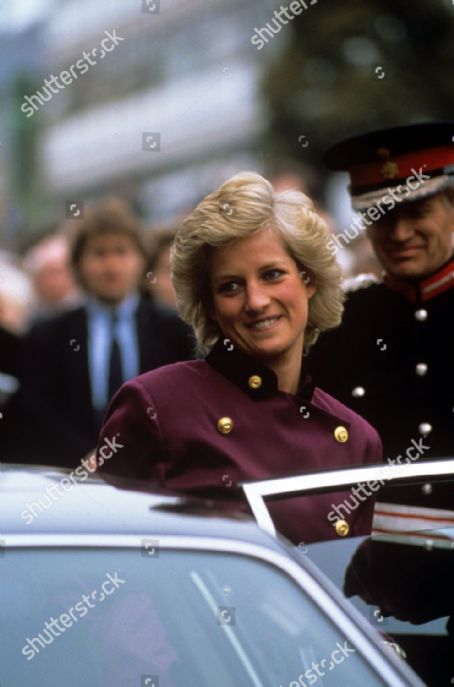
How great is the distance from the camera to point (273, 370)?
398cm

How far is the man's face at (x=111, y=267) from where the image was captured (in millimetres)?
5402

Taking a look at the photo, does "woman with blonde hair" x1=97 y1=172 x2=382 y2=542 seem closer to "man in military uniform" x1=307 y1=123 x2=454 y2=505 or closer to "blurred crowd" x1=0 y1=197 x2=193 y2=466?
"man in military uniform" x1=307 y1=123 x2=454 y2=505

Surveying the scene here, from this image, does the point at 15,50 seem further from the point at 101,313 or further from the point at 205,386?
the point at 205,386

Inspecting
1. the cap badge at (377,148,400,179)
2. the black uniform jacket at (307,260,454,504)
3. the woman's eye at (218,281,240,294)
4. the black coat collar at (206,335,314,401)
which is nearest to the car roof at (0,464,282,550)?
the black coat collar at (206,335,314,401)

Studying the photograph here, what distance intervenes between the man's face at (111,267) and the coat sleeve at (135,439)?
161 centimetres

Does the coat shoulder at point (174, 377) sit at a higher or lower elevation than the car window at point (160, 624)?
higher

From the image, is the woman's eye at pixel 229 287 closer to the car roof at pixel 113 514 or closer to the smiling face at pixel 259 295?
the smiling face at pixel 259 295

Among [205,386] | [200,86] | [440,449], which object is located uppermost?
[200,86]

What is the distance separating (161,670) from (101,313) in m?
2.84

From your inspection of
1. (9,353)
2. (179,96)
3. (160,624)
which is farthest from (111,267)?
(179,96)

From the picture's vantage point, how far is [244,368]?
392 centimetres

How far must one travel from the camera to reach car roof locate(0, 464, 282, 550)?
2760 mm

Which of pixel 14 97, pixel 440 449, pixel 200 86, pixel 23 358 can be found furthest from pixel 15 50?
pixel 440 449

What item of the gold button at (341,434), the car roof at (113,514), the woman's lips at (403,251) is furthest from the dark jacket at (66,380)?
the car roof at (113,514)
